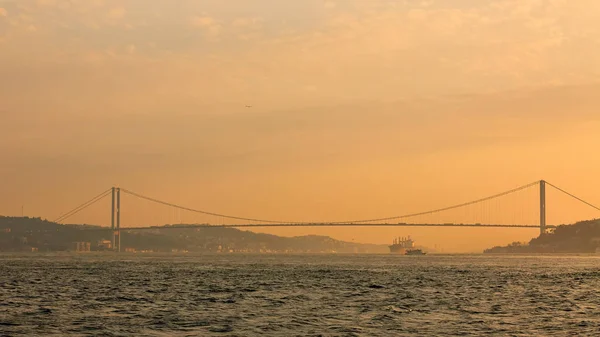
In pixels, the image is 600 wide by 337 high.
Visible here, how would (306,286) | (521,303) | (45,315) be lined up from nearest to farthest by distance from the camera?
(45,315) < (521,303) < (306,286)

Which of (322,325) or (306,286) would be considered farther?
(306,286)

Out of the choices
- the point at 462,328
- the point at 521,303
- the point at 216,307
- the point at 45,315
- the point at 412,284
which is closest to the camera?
the point at 462,328

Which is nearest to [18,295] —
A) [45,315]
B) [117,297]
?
[117,297]

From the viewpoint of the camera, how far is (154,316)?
3766cm

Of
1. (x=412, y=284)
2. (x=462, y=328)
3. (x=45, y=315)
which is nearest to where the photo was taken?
(x=462, y=328)

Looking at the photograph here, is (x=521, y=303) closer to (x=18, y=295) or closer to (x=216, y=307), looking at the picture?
(x=216, y=307)

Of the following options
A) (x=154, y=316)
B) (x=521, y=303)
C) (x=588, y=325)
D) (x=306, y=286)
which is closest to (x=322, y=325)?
(x=154, y=316)

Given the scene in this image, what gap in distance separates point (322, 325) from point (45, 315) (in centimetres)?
1243

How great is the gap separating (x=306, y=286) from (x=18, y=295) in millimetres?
20769

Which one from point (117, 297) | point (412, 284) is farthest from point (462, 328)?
point (412, 284)

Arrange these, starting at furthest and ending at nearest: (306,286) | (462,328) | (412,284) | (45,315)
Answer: (412,284)
(306,286)
(45,315)
(462,328)

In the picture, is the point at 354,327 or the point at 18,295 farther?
the point at 18,295

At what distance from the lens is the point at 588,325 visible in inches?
1372

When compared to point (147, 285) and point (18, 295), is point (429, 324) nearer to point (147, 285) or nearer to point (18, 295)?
point (18, 295)
